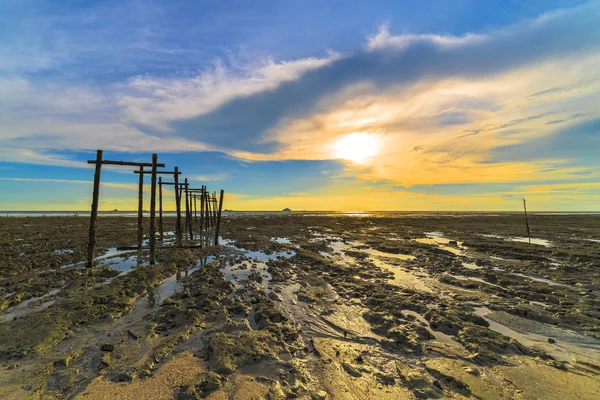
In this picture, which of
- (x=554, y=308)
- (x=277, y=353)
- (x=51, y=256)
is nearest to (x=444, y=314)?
(x=554, y=308)

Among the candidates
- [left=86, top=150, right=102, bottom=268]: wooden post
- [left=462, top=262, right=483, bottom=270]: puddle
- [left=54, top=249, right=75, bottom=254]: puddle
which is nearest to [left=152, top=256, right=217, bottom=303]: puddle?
[left=86, top=150, right=102, bottom=268]: wooden post

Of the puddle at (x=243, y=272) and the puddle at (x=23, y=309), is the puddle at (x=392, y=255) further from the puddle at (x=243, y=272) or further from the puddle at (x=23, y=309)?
the puddle at (x=23, y=309)

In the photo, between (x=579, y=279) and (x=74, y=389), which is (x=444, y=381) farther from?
(x=579, y=279)

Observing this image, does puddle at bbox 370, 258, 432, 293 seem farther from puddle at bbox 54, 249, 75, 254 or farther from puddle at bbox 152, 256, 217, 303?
puddle at bbox 54, 249, 75, 254

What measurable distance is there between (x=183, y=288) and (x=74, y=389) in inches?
213

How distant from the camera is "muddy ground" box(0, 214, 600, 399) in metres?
4.06

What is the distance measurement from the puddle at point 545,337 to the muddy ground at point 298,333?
4 centimetres

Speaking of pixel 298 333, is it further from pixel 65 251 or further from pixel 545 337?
pixel 65 251

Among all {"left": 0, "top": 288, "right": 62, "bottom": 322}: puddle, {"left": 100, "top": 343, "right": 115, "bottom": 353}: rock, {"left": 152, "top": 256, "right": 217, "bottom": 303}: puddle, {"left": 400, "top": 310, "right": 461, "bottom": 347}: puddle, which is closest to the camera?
{"left": 100, "top": 343, "right": 115, "bottom": 353}: rock

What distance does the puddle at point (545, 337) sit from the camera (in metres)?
5.05

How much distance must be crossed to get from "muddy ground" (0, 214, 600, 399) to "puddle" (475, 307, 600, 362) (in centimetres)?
4

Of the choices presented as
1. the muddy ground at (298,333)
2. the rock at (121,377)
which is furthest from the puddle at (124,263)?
the rock at (121,377)

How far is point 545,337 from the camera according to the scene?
5.78 metres

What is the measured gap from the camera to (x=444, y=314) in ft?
22.4
